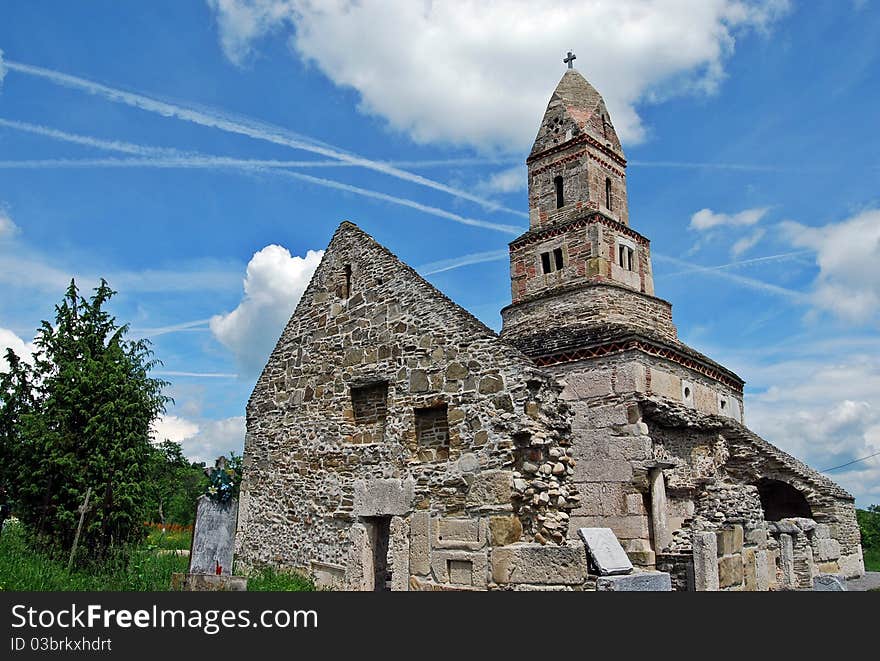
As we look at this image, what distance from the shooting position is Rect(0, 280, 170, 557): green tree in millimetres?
12773

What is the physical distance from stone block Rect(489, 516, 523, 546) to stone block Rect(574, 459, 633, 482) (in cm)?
597

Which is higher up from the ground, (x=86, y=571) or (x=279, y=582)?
(x=86, y=571)

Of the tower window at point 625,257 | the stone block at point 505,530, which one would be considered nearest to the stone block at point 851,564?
the tower window at point 625,257

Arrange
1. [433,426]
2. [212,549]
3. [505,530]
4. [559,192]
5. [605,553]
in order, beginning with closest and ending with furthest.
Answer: [605,553], [505,530], [212,549], [433,426], [559,192]

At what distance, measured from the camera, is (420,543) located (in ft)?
30.6

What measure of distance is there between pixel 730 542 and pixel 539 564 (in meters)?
3.26

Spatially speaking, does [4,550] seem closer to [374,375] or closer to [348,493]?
[348,493]

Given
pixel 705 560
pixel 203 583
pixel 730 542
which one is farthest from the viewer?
pixel 705 560

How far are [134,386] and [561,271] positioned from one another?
35.9ft

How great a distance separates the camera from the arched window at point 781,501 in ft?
61.4

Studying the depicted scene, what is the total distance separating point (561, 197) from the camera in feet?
64.0

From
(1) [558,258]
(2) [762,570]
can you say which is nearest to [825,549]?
(2) [762,570]

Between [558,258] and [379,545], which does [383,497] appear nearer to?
[379,545]

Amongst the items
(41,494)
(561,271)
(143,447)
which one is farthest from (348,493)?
(561,271)
